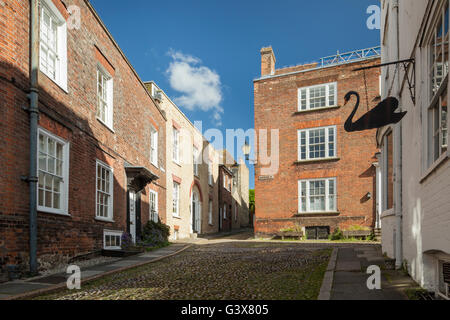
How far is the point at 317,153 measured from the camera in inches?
802

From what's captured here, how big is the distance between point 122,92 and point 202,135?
42.2ft

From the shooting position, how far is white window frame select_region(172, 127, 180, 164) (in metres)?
20.6

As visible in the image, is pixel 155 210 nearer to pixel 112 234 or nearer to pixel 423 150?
pixel 112 234

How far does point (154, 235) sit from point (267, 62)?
12641 millimetres

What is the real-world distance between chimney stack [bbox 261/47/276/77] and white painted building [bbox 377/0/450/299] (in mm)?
14307

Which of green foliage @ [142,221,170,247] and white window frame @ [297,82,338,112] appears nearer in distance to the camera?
green foliage @ [142,221,170,247]

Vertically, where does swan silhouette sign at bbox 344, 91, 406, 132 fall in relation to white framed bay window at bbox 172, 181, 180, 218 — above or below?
above

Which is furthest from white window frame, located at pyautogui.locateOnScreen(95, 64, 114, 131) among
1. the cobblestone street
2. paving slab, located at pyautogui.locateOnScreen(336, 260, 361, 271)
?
paving slab, located at pyautogui.locateOnScreen(336, 260, 361, 271)

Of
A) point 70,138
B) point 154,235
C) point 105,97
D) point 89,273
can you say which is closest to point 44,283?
point 89,273

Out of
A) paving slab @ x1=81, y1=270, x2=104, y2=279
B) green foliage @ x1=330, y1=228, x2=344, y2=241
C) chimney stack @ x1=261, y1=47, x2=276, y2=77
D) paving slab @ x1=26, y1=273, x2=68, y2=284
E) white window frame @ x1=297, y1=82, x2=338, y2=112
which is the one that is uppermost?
chimney stack @ x1=261, y1=47, x2=276, y2=77

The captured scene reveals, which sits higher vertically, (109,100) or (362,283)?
(109,100)

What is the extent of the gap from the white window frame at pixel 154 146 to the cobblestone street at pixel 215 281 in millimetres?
7879

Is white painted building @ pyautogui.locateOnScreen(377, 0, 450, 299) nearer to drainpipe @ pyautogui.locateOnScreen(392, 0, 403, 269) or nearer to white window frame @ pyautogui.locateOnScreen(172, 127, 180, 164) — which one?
drainpipe @ pyautogui.locateOnScreen(392, 0, 403, 269)

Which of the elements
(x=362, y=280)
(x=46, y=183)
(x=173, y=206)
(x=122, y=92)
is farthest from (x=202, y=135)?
(x=362, y=280)
